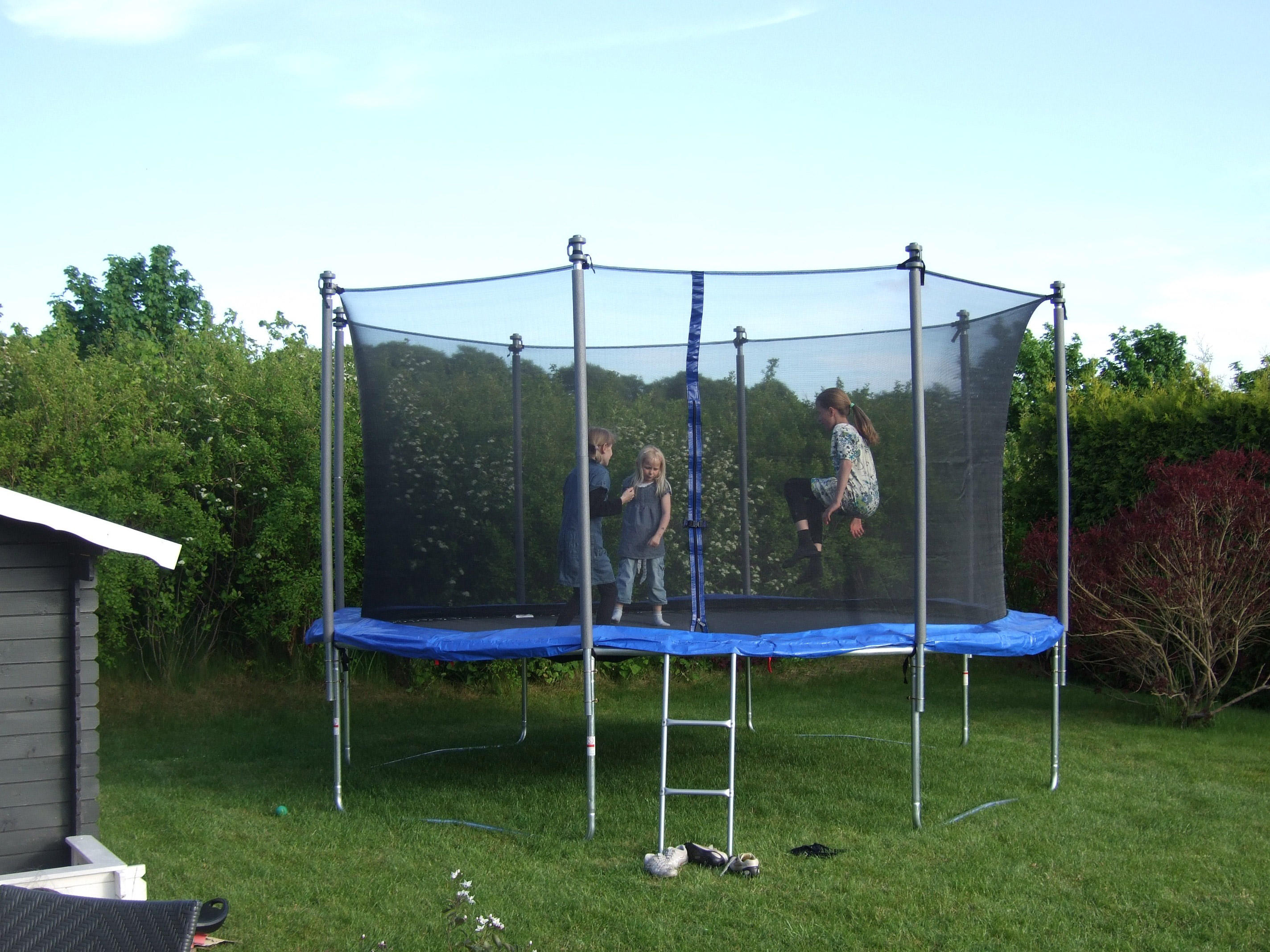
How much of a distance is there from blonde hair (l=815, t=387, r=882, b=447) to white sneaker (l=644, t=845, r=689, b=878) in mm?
1790

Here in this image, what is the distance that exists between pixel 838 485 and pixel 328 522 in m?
2.19

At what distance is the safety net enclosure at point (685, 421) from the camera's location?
4.39 m

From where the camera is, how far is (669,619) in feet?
15.7

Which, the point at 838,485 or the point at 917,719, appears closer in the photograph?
the point at 917,719

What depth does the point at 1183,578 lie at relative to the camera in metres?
5.80

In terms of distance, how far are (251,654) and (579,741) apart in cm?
268

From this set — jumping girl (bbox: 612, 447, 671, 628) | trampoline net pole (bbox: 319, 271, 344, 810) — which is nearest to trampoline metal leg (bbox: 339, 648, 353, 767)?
trampoline net pole (bbox: 319, 271, 344, 810)

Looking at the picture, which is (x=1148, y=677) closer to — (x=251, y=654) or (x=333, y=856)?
(x=333, y=856)

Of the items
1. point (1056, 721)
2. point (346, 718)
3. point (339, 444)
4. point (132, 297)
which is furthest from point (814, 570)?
point (132, 297)

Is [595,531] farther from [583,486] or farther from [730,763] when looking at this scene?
[730,763]

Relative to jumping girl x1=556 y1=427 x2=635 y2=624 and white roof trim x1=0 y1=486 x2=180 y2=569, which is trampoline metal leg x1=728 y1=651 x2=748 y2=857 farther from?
white roof trim x1=0 y1=486 x2=180 y2=569

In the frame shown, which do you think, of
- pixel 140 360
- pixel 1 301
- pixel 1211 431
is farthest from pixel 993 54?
pixel 1 301

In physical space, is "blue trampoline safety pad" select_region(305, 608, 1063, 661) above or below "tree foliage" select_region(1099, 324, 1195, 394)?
below

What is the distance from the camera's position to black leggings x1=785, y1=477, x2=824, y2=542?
14.8 feet
